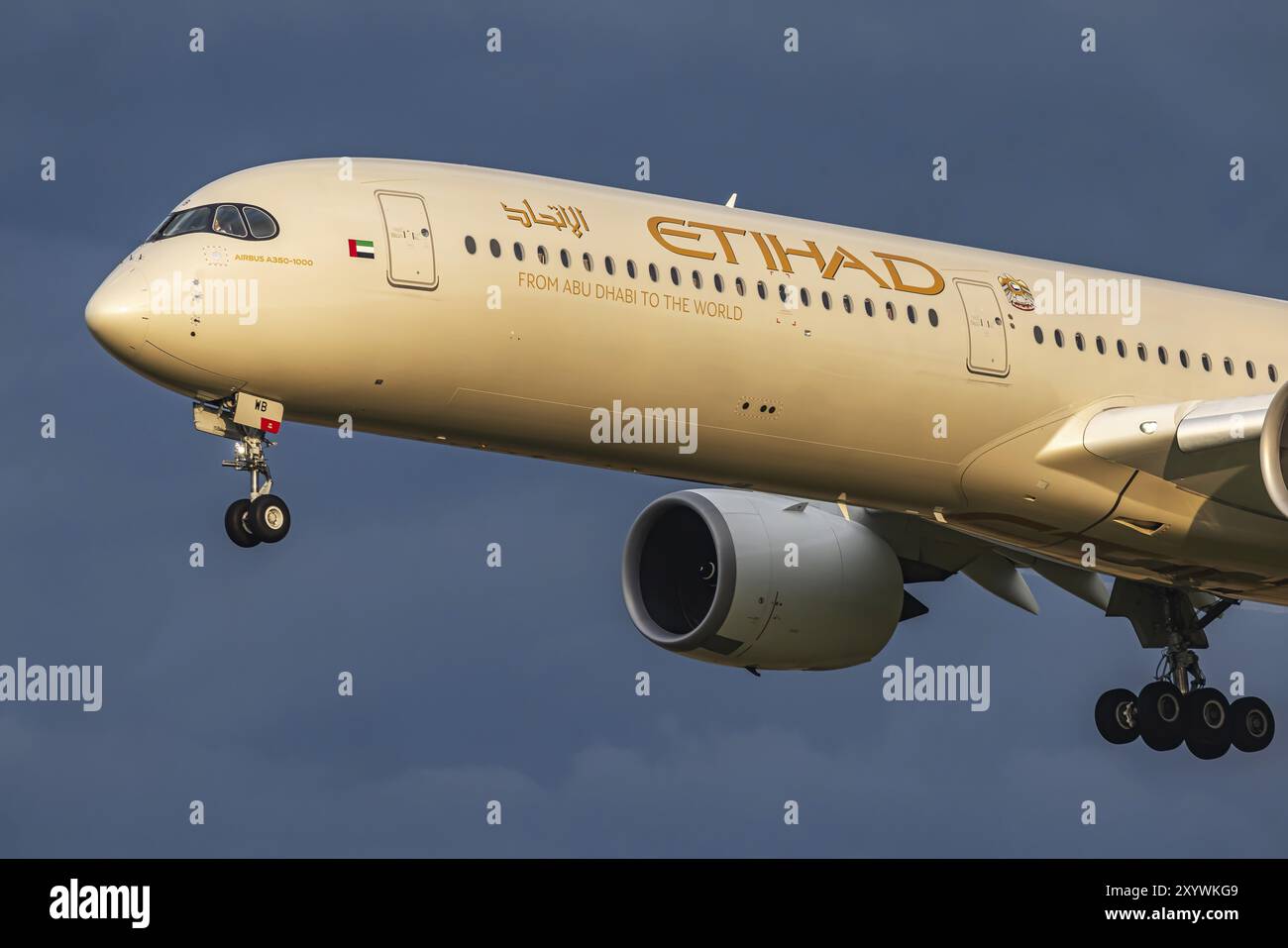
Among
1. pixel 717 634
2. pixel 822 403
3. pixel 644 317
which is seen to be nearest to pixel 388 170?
pixel 644 317

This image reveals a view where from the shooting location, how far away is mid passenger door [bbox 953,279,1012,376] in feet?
121

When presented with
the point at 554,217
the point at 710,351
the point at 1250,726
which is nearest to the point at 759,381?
the point at 710,351

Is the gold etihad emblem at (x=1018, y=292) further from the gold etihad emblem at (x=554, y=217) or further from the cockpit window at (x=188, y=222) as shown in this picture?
the cockpit window at (x=188, y=222)

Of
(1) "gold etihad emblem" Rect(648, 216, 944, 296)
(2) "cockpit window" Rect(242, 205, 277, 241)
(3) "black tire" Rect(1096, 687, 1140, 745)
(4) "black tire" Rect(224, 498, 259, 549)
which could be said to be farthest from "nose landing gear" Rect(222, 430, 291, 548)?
(3) "black tire" Rect(1096, 687, 1140, 745)

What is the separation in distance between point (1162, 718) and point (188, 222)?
1783cm

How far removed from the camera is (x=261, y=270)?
32.8 metres

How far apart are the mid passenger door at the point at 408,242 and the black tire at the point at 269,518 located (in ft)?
9.94

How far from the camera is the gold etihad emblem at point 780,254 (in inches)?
1390

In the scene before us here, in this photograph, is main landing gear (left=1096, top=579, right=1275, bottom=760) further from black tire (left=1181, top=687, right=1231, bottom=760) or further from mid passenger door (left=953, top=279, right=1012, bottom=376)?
mid passenger door (left=953, top=279, right=1012, bottom=376)

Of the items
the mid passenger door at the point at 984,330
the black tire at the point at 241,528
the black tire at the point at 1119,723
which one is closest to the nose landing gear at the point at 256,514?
the black tire at the point at 241,528

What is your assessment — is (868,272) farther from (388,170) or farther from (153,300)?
(153,300)

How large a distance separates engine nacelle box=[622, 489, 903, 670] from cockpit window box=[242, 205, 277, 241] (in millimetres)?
10464

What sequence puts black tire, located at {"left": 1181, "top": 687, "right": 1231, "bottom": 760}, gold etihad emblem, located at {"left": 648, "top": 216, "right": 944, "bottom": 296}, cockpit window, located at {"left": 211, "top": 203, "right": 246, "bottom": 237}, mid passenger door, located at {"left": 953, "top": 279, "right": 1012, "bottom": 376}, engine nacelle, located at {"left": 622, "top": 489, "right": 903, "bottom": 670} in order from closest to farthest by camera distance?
cockpit window, located at {"left": 211, "top": 203, "right": 246, "bottom": 237}, gold etihad emblem, located at {"left": 648, "top": 216, "right": 944, "bottom": 296}, mid passenger door, located at {"left": 953, "top": 279, "right": 1012, "bottom": 376}, engine nacelle, located at {"left": 622, "top": 489, "right": 903, "bottom": 670}, black tire, located at {"left": 1181, "top": 687, "right": 1231, "bottom": 760}

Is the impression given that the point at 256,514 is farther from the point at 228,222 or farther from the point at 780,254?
the point at 780,254
